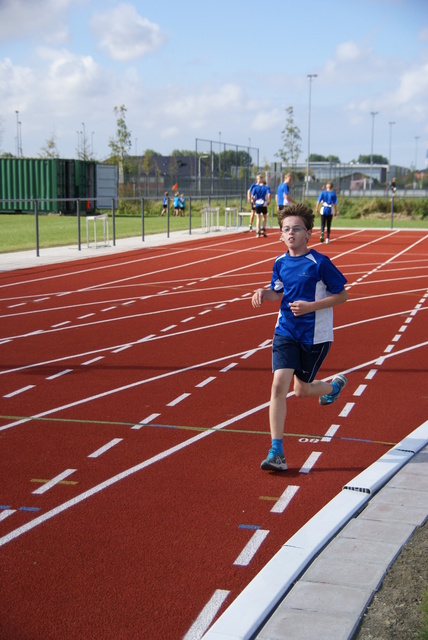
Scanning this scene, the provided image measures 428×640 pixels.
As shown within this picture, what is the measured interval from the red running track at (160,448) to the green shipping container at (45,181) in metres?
32.6

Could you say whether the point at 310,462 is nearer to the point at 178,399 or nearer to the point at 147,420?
the point at 147,420

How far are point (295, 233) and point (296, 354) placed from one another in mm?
793

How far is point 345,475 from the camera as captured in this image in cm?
534

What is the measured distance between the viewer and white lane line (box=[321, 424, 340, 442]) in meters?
6.14

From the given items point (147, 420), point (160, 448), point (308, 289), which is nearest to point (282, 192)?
point (147, 420)

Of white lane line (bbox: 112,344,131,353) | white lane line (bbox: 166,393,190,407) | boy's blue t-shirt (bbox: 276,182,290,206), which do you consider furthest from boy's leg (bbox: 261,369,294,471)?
boy's blue t-shirt (bbox: 276,182,290,206)

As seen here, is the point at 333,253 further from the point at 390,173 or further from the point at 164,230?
the point at 390,173

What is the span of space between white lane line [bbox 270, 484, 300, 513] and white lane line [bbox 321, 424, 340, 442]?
1.03 meters

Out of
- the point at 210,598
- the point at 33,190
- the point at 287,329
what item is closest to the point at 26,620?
the point at 210,598

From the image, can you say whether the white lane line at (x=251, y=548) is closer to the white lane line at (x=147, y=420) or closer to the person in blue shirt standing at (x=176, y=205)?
the white lane line at (x=147, y=420)

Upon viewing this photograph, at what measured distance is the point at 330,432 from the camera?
20.7 feet

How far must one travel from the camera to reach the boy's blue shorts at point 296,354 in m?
5.43

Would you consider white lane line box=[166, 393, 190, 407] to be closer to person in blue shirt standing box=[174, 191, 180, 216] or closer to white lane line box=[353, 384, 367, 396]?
white lane line box=[353, 384, 367, 396]

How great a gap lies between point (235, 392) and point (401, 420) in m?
1.59
